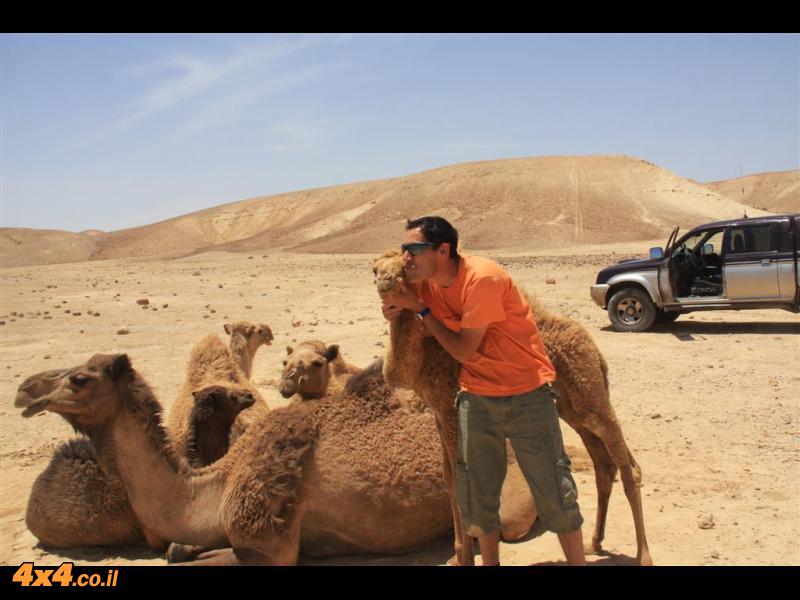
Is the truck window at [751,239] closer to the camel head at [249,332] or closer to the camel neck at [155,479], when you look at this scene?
the camel head at [249,332]

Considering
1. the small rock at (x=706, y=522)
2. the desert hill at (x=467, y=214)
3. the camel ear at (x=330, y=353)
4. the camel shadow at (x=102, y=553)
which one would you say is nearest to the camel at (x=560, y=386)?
the small rock at (x=706, y=522)

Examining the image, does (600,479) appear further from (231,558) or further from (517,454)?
(231,558)

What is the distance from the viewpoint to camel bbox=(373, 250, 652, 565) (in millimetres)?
4434

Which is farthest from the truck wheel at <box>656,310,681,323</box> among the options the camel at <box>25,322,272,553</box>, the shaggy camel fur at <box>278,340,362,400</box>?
the camel at <box>25,322,272,553</box>

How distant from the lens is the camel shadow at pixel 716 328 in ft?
45.3

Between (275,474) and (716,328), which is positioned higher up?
(275,474)

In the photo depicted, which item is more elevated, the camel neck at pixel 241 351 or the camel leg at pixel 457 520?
the camel neck at pixel 241 351

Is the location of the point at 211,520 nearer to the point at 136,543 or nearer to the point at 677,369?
the point at 136,543

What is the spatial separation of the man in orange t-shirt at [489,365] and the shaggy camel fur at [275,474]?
4.41 feet

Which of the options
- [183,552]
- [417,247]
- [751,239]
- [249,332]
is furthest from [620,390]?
[417,247]

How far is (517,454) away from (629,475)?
1339mm

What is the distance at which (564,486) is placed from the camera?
4004 mm

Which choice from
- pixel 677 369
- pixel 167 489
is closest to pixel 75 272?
pixel 677 369

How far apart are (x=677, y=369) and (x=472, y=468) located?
780 centimetres
